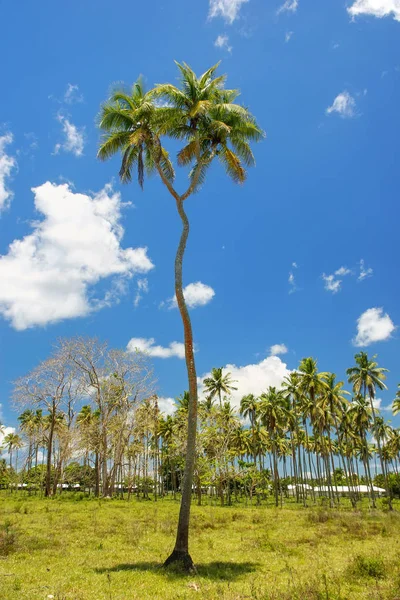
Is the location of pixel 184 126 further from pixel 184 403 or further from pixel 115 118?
pixel 184 403

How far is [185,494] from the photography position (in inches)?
540

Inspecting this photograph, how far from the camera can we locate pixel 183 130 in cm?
1730

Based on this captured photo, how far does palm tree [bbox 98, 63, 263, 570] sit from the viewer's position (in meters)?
16.3

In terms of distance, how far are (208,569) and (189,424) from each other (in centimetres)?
434

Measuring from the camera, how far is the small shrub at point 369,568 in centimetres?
1212

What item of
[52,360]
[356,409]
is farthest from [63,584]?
[356,409]

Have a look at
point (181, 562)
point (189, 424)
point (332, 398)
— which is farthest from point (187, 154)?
point (332, 398)

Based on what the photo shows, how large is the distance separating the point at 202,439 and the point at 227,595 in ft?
121

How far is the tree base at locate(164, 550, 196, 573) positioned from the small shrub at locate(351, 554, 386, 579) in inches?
187

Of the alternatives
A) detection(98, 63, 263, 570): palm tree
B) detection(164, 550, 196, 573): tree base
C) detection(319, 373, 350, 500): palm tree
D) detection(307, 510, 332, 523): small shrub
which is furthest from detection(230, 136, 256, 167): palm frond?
detection(319, 373, 350, 500): palm tree

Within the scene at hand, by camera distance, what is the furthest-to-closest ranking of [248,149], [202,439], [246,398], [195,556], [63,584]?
1. [246,398]
2. [202,439]
3. [248,149]
4. [195,556]
5. [63,584]

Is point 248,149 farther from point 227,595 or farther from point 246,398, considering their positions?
point 246,398

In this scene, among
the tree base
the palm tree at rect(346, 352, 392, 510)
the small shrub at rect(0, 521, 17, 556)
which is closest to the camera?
the tree base

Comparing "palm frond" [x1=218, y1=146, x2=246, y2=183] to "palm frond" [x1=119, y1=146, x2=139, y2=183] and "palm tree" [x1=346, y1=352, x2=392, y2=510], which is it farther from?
"palm tree" [x1=346, y1=352, x2=392, y2=510]
